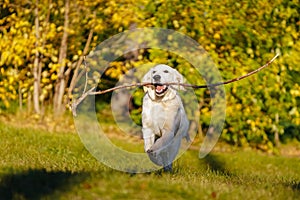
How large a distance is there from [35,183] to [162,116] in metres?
2.20

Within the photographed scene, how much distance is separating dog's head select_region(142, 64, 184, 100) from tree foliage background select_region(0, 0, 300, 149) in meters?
5.58

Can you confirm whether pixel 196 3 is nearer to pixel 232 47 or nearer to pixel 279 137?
pixel 232 47

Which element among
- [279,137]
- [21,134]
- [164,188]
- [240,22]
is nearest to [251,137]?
[279,137]

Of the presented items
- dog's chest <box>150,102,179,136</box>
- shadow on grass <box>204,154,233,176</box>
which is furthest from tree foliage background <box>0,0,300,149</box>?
dog's chest <box>150,102,179,136</box>

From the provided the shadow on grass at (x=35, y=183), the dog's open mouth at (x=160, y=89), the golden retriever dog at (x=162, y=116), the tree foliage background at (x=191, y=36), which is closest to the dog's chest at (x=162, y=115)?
the golden retriever dog at (x=162, y=116)

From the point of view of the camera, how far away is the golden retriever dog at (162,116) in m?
7.43

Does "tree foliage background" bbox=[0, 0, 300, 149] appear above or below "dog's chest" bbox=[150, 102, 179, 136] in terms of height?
above

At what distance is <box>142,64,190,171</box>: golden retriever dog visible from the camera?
7.43 metres

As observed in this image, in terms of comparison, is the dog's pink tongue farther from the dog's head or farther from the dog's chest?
the dog's chest

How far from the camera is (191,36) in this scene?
13.9 metres

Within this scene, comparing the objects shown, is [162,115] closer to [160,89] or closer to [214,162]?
[160,89]

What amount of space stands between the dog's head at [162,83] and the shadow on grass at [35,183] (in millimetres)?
1759

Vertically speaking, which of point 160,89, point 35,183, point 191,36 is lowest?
point 35,183

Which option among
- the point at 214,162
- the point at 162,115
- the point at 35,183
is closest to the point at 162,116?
the point at 162,115
